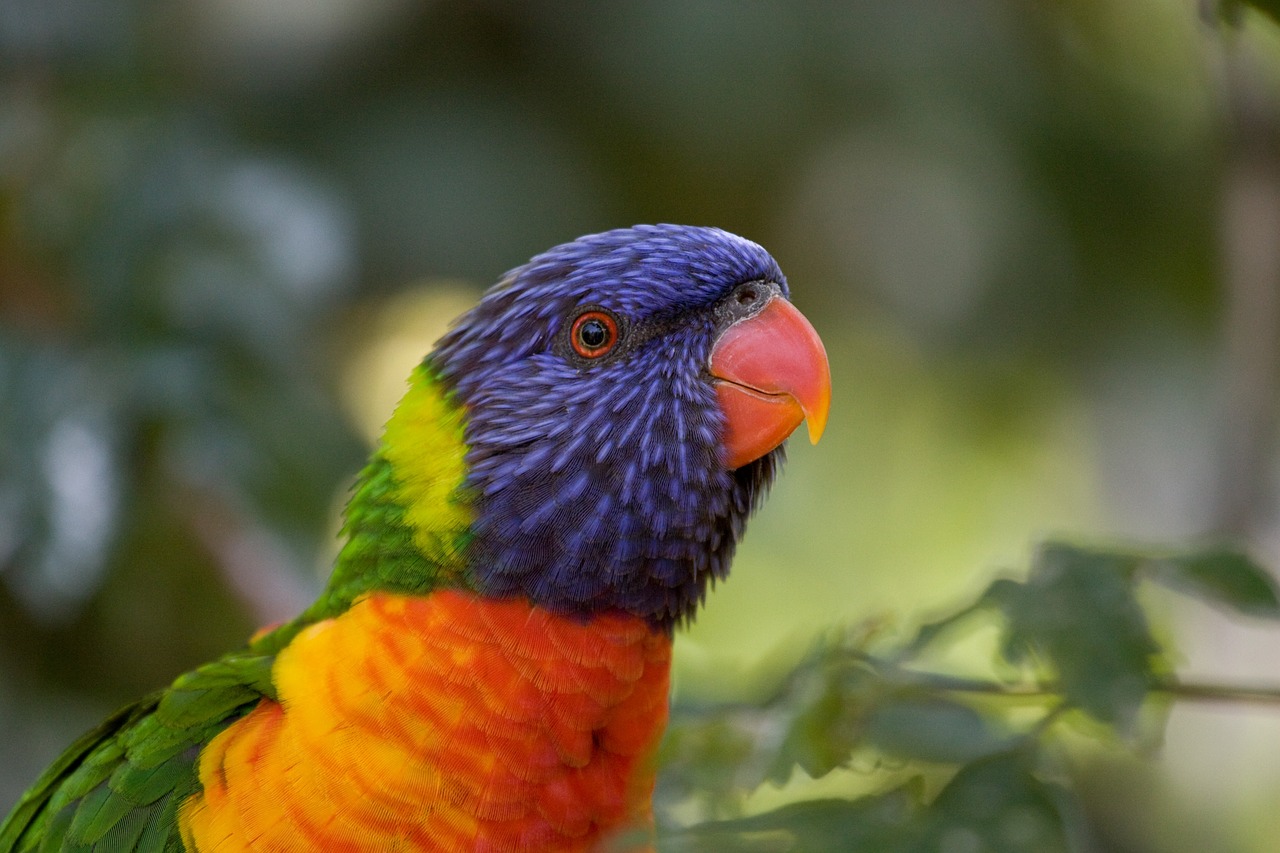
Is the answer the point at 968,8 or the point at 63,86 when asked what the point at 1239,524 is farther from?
the point at 63,86

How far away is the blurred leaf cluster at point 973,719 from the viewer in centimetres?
110

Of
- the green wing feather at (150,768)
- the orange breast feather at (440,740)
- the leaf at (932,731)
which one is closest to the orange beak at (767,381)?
the orange breast feather at (440,740)

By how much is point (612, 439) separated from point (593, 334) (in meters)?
0.19

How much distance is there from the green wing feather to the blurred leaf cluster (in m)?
0.78

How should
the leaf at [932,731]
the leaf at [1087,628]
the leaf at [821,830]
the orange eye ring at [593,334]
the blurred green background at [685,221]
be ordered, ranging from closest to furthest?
the leaf at [821,830], the leaf at [1087,628], the leaf at [932,731], the orange eye ring at [593,334], the blurred green background at [685,221]

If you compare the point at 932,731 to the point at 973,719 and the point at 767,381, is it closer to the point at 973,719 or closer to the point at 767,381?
the point at 973,719

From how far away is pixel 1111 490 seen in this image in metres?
4.76

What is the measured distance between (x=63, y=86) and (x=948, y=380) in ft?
12.6

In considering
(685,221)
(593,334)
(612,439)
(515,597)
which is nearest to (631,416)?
(612,439)

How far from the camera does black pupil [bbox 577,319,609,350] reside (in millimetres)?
1876

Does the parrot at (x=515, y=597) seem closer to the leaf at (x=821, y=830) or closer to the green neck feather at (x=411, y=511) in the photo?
the green neck feather at (x=411, y=511)

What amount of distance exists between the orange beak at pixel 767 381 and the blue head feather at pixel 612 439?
3 cm

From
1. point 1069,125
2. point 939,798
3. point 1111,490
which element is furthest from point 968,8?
point 939,798

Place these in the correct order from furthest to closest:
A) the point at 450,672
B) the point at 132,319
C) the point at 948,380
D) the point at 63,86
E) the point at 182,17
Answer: the point at 948,380, the point at 182,17, the point at 63,86, the point at 132,319, the point at 450,672
